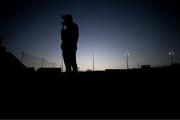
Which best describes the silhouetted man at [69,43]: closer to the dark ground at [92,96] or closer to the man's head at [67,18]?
the man's head at [67,18]

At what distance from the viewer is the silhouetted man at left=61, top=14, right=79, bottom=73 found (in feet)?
21.1

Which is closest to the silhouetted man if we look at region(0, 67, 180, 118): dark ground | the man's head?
the man's head

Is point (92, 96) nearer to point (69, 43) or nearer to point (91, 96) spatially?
point (91, 96)

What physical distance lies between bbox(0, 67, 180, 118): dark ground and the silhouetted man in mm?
1819

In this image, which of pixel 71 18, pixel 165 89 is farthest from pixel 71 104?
pixel 71 18

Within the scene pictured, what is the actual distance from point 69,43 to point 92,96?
2.99 m

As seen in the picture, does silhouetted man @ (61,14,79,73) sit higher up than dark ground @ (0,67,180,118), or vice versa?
silhouetted man @ (61,14,79,73)

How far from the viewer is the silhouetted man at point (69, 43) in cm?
642

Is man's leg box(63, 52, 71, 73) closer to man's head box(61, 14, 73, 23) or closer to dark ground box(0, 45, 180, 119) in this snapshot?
man's head box(61, 14, 73, 23)

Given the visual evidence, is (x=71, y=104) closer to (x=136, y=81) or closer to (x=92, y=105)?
(x=92, y=105)

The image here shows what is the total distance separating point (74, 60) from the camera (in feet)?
21.2

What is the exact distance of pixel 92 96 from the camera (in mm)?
3971

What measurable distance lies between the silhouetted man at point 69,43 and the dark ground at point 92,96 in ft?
5.97

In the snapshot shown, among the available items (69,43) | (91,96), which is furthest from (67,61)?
(91,96)
